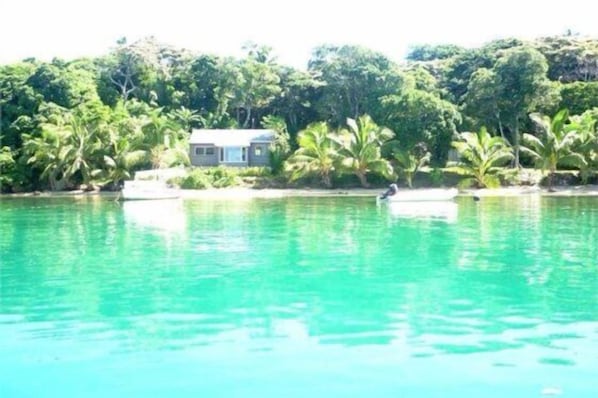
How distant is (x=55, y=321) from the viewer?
10.7 metres

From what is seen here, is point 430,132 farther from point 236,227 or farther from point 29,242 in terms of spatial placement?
point 29,242

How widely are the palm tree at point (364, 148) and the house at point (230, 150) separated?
9036 millimetres

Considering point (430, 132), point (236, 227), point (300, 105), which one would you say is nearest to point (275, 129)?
point (300, 105)

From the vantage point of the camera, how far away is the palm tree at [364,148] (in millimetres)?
42844

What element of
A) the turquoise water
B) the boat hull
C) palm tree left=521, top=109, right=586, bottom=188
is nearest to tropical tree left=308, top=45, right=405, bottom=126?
palm tree left=521, top=109, right=586, bottom=188

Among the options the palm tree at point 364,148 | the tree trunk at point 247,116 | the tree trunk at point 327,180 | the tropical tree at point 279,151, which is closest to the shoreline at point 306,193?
the tree trunk at point 327,180

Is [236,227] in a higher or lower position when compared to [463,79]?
lower

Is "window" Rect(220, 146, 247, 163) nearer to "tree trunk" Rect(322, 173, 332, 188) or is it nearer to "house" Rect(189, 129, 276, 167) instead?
"house" Rect(189, 129, 276, 167)

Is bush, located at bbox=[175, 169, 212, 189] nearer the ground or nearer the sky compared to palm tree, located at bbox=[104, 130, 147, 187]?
nearer the ground

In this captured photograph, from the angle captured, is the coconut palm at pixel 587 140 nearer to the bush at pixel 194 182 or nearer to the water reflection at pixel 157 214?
the bush at pixel 194 182

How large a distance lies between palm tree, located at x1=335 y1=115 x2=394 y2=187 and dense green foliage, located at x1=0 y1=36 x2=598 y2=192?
82 mm

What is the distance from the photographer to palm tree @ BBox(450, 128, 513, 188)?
4178cm

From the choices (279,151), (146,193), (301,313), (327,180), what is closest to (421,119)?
(327,180)

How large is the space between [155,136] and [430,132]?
687 inches
